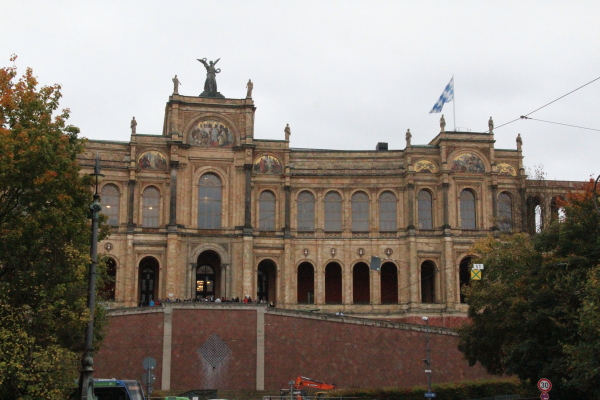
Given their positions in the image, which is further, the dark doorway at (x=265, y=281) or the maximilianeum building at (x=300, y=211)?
the dark doorway at (x=265, y=281)

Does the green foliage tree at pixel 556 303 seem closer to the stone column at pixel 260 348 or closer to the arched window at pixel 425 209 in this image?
the stone column at pixel 260 348

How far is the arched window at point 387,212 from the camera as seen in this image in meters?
66.9

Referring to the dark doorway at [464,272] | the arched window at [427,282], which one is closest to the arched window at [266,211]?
the arched window at [427,282]

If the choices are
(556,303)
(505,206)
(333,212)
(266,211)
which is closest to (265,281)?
(266,211)

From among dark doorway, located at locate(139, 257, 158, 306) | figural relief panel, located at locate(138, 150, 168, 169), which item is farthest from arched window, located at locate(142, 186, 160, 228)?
dark doorway, located at locate(139, 257, 158, 306)

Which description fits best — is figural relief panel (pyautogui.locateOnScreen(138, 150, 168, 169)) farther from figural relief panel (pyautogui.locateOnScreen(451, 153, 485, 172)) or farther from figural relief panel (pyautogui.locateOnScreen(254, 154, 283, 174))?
figural relief panel (pyautogui.locateOnScreen(451, 153, 485, 172))

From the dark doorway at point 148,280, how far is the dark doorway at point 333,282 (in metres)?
14.4

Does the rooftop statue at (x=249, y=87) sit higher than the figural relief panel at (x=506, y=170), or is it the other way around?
the rooftop statue at (x=249, y=87)

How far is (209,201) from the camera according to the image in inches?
2589

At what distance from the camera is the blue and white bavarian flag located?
214 ft

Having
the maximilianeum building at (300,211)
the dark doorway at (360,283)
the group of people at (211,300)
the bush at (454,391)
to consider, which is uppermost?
the maximilianeum building at (300,211)

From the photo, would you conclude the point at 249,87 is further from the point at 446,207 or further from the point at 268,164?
the point at 446,207

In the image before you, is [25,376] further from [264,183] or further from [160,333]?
[264,183]

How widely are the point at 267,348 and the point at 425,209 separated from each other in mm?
20513
